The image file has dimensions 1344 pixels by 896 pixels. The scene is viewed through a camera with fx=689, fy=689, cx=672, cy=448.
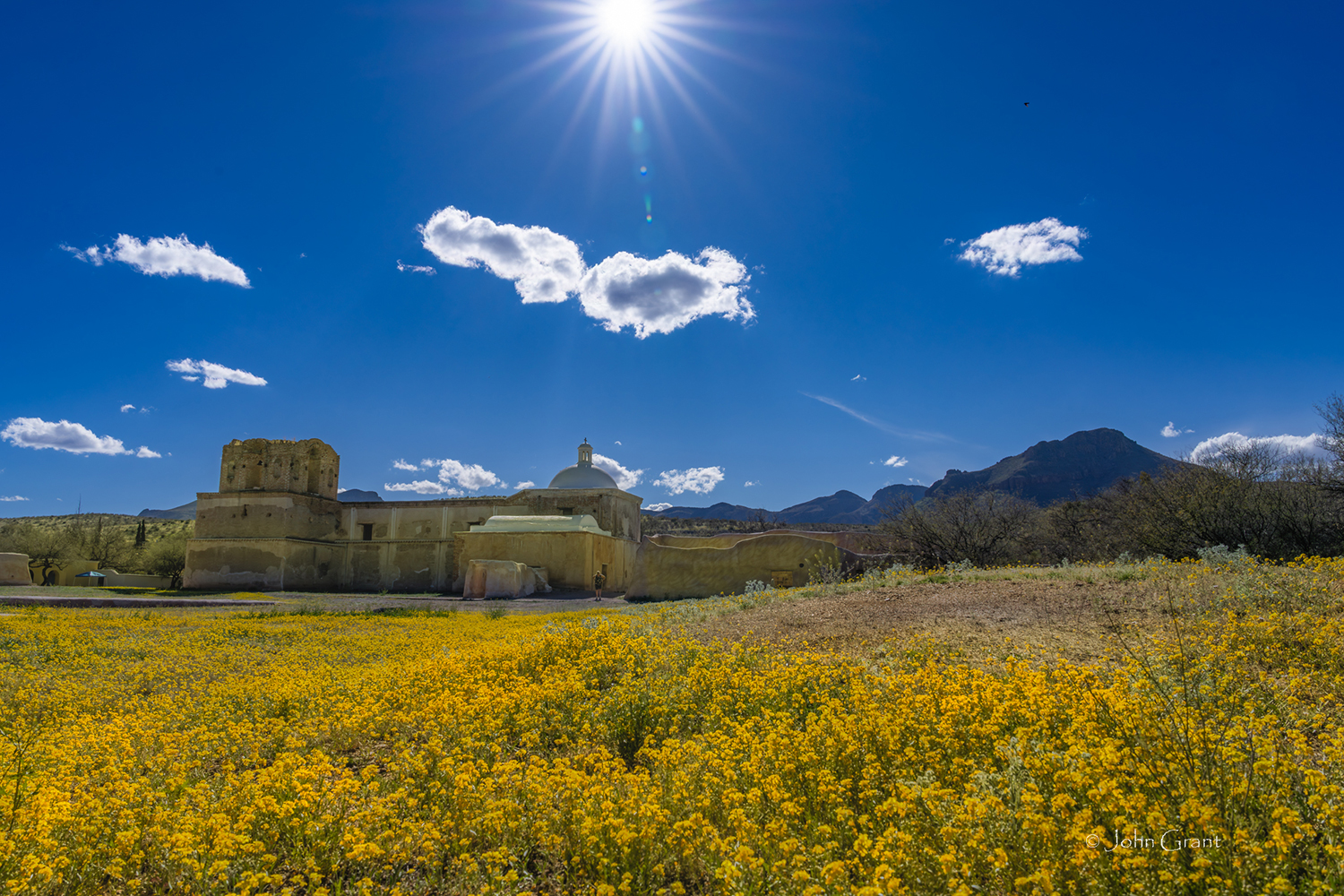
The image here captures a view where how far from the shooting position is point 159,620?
13.7 meters

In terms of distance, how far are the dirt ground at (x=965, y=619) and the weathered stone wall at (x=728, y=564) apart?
27.2ft

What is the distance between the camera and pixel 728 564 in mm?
20250

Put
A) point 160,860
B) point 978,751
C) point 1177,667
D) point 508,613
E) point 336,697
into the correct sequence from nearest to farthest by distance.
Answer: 1. point 160,860
2. point 978,751
3. point 1177,667
4. point 336,697
5. point 508,613

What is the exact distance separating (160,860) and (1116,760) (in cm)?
386

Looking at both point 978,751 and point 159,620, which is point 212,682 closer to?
point 978,751

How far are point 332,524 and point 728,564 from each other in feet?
79.2

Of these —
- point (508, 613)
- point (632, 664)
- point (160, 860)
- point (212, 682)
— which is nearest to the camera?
point (160, 860)

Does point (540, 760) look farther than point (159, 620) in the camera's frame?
No

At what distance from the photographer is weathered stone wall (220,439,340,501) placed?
3381cm

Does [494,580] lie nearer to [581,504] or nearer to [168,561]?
[581,504]

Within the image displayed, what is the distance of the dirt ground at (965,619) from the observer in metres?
6.61

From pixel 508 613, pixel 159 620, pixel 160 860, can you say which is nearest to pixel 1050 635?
pixel 160 860

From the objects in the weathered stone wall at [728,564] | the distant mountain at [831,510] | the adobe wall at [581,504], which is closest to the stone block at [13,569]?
the adobe wall at [581,504]

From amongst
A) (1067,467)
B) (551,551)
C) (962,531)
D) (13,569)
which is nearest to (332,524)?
(13,569)
